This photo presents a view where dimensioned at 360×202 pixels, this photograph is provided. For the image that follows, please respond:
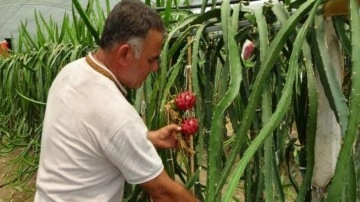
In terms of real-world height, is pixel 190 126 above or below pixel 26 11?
above

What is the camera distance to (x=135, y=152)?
734 mm

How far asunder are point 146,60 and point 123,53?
0.13 feet

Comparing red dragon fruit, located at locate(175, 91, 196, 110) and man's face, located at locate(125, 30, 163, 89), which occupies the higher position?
man's face, located at locate(125, 30, 163, 89)

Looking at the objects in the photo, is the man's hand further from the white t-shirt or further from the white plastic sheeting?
the white plastic sheeting

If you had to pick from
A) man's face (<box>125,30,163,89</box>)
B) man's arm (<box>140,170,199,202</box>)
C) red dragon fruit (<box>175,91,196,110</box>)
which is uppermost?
man's face (<box>125,30,163,89</box>)

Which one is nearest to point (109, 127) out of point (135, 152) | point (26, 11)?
point (135, 152)

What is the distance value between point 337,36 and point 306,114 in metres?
0.11

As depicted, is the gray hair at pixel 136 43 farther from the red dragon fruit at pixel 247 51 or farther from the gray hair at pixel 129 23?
the red dragon fruit at pixel 247 51

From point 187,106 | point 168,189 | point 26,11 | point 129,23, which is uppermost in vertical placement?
point 129,23

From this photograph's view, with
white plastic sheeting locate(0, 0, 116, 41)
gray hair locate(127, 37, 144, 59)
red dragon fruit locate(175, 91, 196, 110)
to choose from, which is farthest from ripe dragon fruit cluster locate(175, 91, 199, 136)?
white plastic sheeting locate(0, 0, 116, 41)

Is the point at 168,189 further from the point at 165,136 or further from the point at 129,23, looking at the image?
the point at 129,23

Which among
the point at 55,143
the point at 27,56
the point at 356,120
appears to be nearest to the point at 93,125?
the point at 55,143

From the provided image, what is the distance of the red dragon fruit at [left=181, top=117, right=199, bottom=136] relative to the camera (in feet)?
2.38

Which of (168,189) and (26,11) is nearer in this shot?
(168,189)
